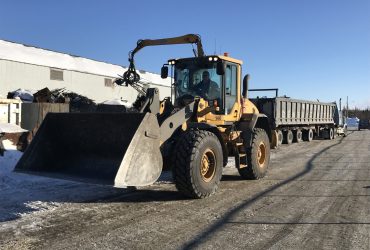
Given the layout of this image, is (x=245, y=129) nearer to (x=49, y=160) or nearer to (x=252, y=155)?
(x=252, y=155)

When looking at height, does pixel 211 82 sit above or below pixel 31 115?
above

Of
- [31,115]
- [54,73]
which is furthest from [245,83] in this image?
[54,73]

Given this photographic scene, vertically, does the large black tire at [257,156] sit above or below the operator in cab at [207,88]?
below

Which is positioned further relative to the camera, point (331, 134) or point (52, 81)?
point (52, 81)

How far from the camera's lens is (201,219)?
6703 mm

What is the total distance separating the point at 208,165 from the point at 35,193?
3351 mm

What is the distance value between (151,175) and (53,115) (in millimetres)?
2787

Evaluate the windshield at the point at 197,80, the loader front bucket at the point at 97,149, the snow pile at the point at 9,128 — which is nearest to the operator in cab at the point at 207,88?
the windshield at the point at 197,80

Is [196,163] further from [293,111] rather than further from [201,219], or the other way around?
[293,111]

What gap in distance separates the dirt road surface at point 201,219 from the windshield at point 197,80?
6.71ft

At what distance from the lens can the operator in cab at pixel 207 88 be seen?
935cm

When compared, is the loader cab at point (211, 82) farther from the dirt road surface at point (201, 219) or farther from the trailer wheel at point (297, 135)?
the trailer wheel at point (297, 135)

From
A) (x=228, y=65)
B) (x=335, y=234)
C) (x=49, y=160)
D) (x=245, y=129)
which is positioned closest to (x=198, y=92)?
(x=228, y=65)

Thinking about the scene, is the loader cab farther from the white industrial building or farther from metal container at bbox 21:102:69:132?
the white industrial building
